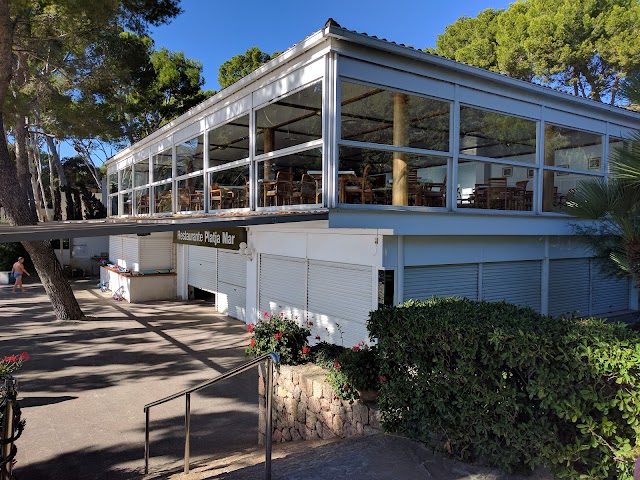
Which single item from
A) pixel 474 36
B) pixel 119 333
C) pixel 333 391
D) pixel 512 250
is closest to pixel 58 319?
pixel 119 333

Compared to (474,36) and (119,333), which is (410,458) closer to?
(119,333)

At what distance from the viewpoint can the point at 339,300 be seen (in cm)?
753

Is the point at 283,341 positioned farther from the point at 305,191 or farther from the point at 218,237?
the point at 218,237

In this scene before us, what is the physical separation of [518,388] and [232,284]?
10162 mm

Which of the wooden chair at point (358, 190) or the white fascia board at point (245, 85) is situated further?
the wooden chair at point (358, 190)

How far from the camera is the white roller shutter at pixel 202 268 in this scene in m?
13.8

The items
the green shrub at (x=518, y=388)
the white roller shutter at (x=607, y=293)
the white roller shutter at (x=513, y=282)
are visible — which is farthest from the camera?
the white roller shutter at (x=607, y=293)

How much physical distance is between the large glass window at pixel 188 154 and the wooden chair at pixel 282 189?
408 centimetres

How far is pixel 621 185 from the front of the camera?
18.4ft

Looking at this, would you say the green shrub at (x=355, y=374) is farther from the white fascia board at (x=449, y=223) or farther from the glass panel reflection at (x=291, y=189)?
the glass panel reflection at (x=291, y=189)

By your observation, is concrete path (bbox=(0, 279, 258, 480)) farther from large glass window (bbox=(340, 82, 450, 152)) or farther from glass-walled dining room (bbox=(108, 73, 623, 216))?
large glass window (bbox=(340, 82, 450, 152))

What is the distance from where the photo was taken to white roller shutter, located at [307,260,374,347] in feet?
22.9

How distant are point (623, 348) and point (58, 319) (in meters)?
13.8

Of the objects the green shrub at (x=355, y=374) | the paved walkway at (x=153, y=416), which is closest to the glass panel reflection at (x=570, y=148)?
the green shrub at (x=355, y=374)
